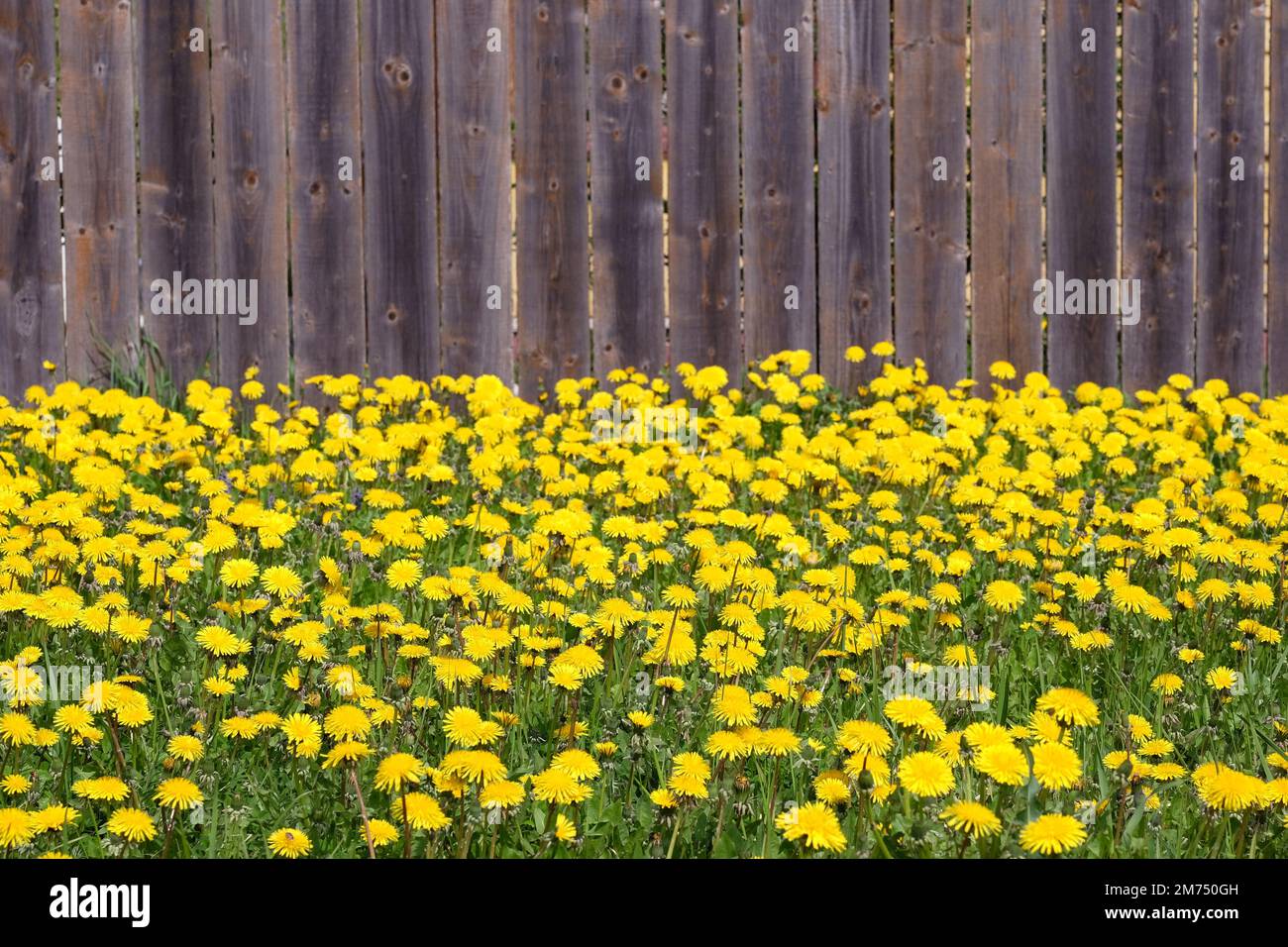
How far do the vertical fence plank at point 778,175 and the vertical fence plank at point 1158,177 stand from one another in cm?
129

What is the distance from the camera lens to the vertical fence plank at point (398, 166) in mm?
5520

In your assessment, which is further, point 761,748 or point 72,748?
point 72,748

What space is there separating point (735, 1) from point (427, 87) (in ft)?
4.06

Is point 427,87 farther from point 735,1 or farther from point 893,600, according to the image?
point 893,600

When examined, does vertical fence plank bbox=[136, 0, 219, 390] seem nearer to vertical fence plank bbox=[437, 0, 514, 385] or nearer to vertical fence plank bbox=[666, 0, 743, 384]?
vertical fence plank bbox=[437, 0, 514, 385]

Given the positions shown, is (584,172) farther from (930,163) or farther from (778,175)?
(930,163)

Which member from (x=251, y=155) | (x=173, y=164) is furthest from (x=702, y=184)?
(x=173, y=164)

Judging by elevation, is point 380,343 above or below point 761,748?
above

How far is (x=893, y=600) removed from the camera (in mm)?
3098

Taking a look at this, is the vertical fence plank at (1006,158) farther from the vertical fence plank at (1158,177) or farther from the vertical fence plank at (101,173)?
the vertical fence plank at (101,173)

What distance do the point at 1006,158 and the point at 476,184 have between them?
2099mm

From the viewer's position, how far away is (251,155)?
554 cm
